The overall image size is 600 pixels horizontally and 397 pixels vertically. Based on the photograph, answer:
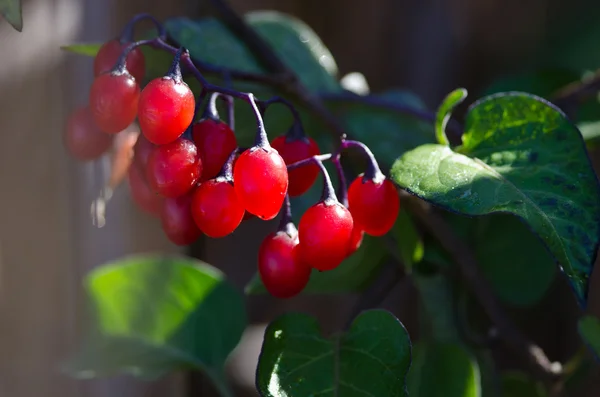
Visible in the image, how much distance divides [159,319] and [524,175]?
0.49 m

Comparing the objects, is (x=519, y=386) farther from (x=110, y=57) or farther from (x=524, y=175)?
(x=110, y=57)

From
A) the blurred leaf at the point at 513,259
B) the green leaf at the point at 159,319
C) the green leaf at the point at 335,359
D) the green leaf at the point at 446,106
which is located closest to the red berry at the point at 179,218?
the green leaf at the point at 335,359

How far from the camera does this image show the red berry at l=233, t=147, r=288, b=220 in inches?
15.7

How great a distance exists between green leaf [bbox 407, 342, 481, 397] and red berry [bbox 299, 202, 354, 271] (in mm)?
271

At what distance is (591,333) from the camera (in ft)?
1.92

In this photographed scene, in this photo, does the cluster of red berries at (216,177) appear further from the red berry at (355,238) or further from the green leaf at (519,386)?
the green leaf at (519,386)

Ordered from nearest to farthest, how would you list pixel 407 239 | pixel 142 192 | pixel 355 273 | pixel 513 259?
pixel 142 192 → pixel 407 239 → pixel 355 273 → pixel 513 259

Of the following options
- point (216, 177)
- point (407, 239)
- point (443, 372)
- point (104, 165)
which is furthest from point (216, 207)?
point (104, 165)

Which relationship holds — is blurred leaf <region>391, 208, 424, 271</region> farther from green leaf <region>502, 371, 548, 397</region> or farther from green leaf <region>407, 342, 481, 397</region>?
green leaf <region>502, 371, 548, 397</region>

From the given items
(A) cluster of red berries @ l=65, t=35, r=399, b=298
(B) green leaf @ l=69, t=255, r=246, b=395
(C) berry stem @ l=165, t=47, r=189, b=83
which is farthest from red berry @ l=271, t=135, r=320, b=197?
(B) green leaf @ l=69, t=255, r=246, b=395

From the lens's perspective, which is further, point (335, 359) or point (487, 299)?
point (487, 299)

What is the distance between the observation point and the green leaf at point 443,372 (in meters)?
0.64

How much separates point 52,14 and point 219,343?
443 millimetres

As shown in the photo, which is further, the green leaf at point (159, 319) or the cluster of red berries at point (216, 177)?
the green leaf at point (159, 319)
